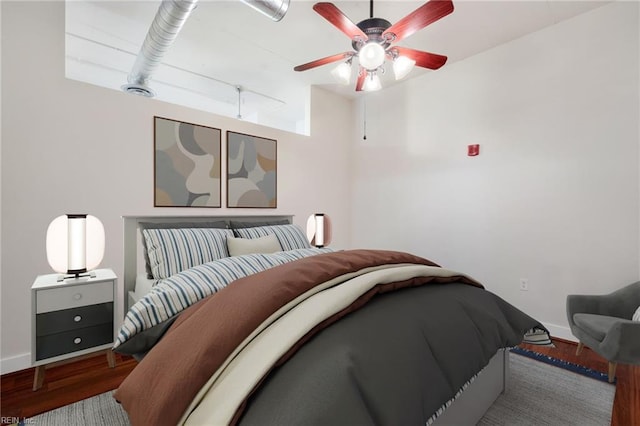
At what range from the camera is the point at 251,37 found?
285 centimetres

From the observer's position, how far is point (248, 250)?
2.33 metres

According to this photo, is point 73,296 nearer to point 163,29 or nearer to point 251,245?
point 251,245

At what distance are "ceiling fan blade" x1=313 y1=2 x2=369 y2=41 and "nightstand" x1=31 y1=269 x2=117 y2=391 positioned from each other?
221 centimetres

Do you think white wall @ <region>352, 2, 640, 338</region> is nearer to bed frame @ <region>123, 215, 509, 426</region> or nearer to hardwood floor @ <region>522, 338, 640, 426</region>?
hardwood floor @ <region>522, 338, 640, 426</region>

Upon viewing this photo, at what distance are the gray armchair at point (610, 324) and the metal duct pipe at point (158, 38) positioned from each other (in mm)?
3334

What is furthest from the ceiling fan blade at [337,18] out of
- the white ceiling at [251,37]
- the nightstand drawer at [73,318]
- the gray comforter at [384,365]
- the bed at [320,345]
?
the nightstand drawer at [73,318]

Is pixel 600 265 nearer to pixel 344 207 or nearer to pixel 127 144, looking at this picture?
pixel 344 207

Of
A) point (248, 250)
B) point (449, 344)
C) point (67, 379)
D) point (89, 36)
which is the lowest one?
point (67, 379)

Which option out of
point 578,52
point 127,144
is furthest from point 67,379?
point 578,52

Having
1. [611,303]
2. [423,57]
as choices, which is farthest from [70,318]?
[611,303]

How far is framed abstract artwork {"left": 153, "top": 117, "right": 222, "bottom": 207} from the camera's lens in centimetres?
275

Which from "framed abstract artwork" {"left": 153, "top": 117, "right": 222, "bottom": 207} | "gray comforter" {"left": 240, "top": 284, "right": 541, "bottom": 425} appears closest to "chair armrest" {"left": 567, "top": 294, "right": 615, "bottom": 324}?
"gray comforter" {"left": 240, "top": 284, "right": 541, "bottom": 425}

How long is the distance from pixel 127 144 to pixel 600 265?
4170 millimetres

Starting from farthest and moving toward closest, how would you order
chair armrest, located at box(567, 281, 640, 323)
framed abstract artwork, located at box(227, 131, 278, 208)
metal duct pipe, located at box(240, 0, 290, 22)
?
framed abstract artwork, located at box(227, 131, 278, 208) → chair armrest, located at box(567, 281, 640, 323) → metal duct pipe, located at box(240, 0, 290, 22)
